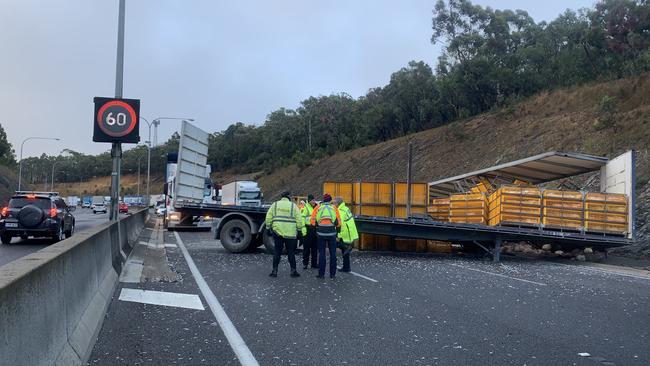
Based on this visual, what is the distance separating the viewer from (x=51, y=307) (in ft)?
16.2

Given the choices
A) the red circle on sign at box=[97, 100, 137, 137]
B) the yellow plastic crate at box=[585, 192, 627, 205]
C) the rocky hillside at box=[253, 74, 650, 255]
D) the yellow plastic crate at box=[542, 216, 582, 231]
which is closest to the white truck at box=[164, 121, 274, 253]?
the red circle on sign at box=[97, 100, 137, 137]

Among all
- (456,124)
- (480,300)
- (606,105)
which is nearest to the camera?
(480,300)

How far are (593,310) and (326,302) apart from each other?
4040 millimetres

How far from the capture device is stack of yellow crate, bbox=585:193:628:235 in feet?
56.7

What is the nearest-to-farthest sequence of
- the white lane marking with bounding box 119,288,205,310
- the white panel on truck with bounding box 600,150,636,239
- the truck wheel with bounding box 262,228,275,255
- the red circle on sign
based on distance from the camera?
1. the white lane marking with bounding box 119,288,205,310
2. the red circle on sign
3. the white panel on truck with bounding box 600,150,636,239
4. the truck wheel with bounding box 262,228,275,255

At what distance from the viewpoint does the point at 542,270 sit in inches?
604

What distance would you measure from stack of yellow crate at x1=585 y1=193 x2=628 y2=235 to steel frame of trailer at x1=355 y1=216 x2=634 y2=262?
0.23m

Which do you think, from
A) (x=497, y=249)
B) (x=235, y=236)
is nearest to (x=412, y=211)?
(x=497, y=249)

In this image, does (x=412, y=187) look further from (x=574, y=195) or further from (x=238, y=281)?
(x=238, y=281)

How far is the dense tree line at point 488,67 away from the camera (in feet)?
141

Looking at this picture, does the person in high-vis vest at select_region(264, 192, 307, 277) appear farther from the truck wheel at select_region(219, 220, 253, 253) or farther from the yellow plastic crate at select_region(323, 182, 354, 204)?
the yellow plastic crate at select_region(323, 182, 354, 204)

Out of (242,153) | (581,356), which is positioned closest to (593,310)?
(581,356)

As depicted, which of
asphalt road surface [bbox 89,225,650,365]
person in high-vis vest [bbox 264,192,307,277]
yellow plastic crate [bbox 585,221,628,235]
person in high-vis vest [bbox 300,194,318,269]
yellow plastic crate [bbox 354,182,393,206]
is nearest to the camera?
asphalt road surface [bbox 89,225,650,365]

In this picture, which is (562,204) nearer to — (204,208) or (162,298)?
(204,208)
